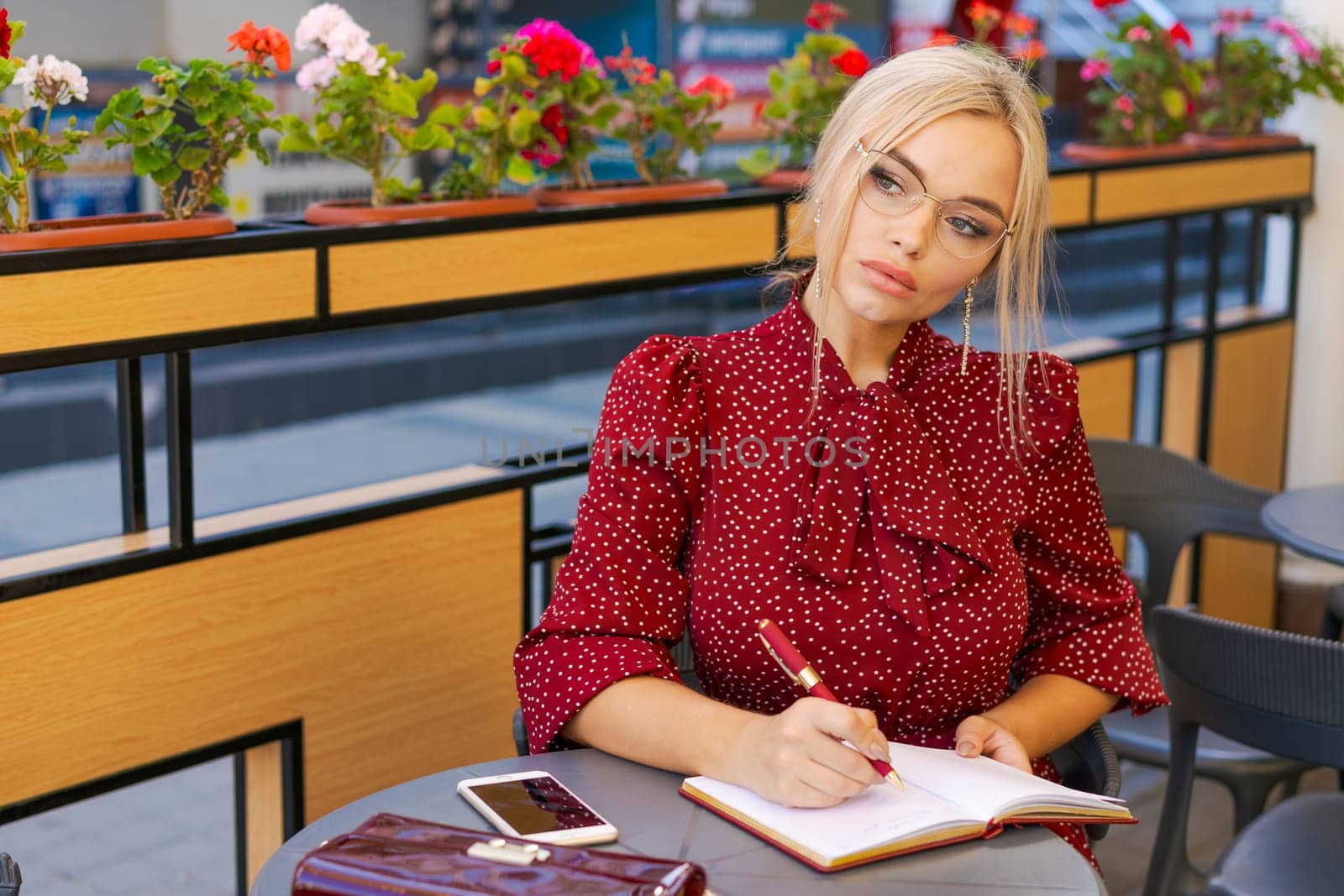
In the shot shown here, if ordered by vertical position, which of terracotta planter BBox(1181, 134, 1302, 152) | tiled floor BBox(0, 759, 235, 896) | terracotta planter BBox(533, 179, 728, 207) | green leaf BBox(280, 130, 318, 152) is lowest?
tiled floor BBox(0, 759, 235, 896)

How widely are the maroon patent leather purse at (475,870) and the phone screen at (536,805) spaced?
0.46ft

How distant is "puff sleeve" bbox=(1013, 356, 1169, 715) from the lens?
182 centimetres

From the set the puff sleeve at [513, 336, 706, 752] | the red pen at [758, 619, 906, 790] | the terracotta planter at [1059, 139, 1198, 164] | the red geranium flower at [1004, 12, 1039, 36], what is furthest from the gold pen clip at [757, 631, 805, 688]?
the terracotta planter at [1059, 139, 1198, 164]

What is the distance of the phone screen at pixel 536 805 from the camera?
1373 millimetres

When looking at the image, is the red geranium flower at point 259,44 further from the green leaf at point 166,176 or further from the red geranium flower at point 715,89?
the red geranium flower at point 715,89

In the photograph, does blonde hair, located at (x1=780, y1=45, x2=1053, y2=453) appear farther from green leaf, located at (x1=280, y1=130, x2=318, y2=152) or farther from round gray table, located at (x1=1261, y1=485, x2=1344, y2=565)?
round gray table, located at (x1=1261, y1=485, x2=1344, y2=565)

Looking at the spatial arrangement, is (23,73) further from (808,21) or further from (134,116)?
(808,21)

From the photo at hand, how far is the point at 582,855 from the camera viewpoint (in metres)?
1.20

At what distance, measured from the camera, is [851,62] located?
9.68ft

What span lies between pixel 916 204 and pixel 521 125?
1.01 meters

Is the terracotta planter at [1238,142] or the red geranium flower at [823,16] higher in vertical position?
the red geranium flower at [823,16]

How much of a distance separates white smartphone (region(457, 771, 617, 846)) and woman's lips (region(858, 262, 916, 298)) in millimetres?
625

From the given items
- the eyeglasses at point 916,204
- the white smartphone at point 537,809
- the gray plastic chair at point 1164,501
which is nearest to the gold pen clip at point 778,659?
the white smartphone at point 537,809

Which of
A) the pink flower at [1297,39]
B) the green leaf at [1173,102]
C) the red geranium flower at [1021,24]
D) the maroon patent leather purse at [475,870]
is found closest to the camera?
the maroon patent leather purse at [475,870]
